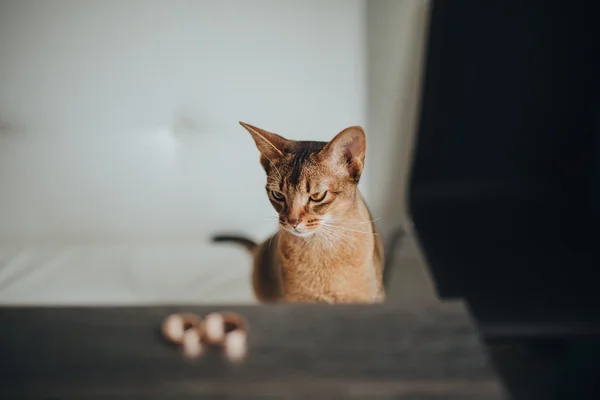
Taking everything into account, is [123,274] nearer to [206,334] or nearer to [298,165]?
[206,334]

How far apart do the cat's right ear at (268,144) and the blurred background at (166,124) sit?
0.01m

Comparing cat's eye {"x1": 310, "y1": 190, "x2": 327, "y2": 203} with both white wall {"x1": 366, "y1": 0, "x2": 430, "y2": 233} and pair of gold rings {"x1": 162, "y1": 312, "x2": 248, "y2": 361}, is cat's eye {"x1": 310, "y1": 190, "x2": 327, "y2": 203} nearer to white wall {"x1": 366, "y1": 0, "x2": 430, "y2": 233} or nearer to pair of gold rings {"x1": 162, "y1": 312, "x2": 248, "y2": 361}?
white wall {"x1": 366, "y1": 0, "x2": 430, "y2": 233}

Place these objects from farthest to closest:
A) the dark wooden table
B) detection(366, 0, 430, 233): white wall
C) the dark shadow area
Result: the dark shadow area
detection(366, 0, 430, 233): white wall
the dark wooden table

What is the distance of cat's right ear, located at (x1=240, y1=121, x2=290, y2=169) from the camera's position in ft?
1.86

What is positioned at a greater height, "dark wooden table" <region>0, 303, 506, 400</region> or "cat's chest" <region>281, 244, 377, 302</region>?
"cat's chest" <region>281, 244, 377, 302</region>

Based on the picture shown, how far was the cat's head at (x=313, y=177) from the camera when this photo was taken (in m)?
0.54

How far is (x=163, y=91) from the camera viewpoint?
601mm

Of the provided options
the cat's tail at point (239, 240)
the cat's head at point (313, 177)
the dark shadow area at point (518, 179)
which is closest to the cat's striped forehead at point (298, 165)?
the cat's head at point (313, 177)

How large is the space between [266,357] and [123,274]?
24cm

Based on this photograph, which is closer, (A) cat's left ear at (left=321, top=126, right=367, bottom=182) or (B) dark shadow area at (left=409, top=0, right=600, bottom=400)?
(A) cat's left ear at (left=321, top=126, right=367, bottom=182)

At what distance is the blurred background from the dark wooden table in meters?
0.05

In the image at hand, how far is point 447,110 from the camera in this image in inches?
30.9

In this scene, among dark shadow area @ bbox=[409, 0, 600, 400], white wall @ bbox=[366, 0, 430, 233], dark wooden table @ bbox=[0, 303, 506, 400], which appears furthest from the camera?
dark shadow area @ bbox=[409, 0, 600, 400]

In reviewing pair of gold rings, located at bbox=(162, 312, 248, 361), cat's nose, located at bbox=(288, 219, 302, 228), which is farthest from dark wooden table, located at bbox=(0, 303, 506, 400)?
cat's nose, located at bbox=(288, 219, 302, 228)
